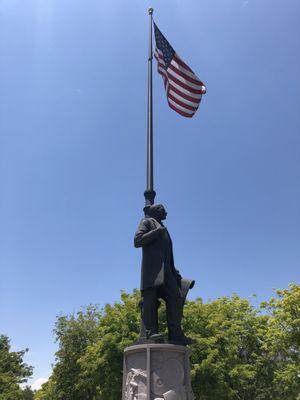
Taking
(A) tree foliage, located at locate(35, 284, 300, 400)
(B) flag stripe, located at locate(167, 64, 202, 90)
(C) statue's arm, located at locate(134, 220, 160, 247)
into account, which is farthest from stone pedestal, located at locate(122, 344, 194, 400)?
(A) tree foliage, located at locate(35, 284, 300, 400)

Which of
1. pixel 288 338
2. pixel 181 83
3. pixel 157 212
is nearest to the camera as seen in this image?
pixel 157 212

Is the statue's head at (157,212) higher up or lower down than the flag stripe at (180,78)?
lower down

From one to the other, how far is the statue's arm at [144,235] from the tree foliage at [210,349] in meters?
13.5

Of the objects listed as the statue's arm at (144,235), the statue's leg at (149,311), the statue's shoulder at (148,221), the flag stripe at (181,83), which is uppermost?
the flag stripe at (181,83)

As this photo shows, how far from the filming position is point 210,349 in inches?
847

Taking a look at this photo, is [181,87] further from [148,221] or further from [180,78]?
[148,221]

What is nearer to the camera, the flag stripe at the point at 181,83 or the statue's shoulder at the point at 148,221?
the statue's shoulder at the point at 148,221

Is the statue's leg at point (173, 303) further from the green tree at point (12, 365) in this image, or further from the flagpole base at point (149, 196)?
the green tree at point (12, 365)

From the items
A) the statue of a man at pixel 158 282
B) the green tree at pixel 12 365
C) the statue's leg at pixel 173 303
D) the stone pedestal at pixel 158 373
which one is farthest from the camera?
the green tree at pixel 12 365

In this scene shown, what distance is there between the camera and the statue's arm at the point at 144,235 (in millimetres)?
8172

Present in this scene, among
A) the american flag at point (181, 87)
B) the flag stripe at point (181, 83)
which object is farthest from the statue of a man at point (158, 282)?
the flag stripe at point (181, 83)

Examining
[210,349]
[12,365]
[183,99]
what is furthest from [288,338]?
[12,365]

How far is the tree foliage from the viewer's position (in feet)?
68.9

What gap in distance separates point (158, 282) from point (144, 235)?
0.96m
